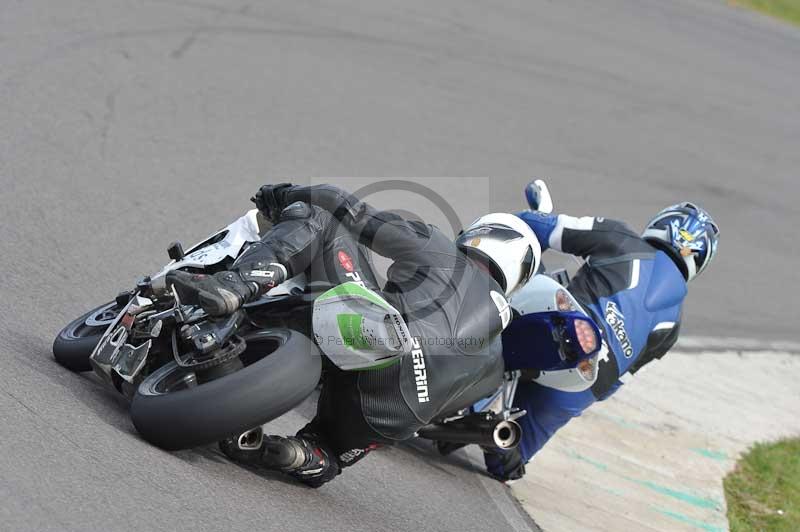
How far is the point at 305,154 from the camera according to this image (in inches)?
326

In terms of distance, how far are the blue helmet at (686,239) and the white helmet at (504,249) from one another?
1.49 meters

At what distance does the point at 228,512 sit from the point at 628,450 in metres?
3.24

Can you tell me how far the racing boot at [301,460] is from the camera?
4.19 meters

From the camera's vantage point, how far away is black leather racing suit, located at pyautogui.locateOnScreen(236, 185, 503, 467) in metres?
4.15

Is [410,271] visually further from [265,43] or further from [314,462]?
[265,43]

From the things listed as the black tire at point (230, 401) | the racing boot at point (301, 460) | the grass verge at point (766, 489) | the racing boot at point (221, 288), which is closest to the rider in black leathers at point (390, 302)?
the racing boot at point (301, 460)

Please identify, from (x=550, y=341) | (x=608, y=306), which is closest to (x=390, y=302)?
(x=550, y=341)

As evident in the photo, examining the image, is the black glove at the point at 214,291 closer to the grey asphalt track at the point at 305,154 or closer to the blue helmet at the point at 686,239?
the grey asphalt track at the point at 305,154

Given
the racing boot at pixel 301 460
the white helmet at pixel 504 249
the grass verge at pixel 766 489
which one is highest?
the white helmet at pixel 504 249

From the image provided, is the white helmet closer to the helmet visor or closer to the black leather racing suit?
the black leather racing suit

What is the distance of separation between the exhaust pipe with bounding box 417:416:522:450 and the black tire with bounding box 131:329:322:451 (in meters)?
→ 1.52

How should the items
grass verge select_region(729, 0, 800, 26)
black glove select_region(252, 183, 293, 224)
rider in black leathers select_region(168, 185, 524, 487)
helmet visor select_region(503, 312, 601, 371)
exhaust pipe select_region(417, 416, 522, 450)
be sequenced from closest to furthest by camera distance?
rider in black leathers select_region(168, 185, 524, 487) → black glove select_region(252, 183, 293, 224) → helmet visor select_region(503, 312, 601, 371) → exhaust pipe select_region(417, 416, 522, 450) → grass verge select_region(729, 0, 800, 26)

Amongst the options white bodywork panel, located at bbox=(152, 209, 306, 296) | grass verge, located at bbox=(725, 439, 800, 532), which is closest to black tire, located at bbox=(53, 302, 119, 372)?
white bodywork panel, located at bbox=(152, 209, 306, 296)

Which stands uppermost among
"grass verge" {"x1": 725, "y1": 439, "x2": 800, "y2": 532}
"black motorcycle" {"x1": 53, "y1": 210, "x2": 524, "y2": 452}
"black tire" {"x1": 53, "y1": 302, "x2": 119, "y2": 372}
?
"black motorcycle" {"x1": 53, "y1": 210, "x2": 524, "y2": 452}
